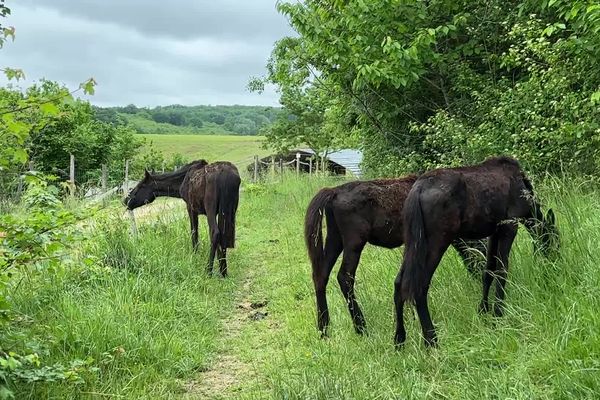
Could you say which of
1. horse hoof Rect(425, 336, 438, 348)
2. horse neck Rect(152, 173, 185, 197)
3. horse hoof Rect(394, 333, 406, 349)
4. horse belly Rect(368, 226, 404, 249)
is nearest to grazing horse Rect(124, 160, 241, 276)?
horse neck Rect(152, 173, 185, 197)

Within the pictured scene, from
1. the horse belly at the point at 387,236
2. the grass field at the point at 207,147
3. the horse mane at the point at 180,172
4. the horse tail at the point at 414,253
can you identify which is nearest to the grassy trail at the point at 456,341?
the horse tail at the point at 414,253

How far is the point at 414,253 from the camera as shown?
13.4ft

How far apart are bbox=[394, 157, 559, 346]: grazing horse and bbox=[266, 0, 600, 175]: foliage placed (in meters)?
1.65

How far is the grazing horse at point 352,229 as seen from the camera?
16.0ft

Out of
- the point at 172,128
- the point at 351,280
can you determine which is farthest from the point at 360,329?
the point at 172,128

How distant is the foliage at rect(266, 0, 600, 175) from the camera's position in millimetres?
6453

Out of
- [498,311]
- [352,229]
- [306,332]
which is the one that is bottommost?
[306,332]

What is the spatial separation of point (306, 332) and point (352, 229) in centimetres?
109

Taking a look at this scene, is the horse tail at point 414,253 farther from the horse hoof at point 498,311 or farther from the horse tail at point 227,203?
the horse tail at point 227,203

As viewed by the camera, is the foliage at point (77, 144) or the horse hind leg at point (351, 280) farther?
the foliage at point (77, 144)

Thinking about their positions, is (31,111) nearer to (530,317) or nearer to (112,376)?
(112,376)

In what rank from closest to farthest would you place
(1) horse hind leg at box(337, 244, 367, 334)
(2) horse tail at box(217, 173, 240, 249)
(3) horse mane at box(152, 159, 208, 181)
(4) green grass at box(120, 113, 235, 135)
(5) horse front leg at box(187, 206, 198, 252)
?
1. (1) horse hind leg at box(337, 244, 367, 334)
2. (2) horse tail at box(217, 173, 240, 249)
3. (5) horse front leg at box(187, 206, 198, 252)
4. (3) horse mane at box(152, 159, 208, 181)
5. (4) green grass at box(120, 113, 235, 135)

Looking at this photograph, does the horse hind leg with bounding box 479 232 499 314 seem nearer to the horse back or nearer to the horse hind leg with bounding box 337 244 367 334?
the horse back

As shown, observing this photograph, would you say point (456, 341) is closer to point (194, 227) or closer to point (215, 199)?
point (215, 199)
